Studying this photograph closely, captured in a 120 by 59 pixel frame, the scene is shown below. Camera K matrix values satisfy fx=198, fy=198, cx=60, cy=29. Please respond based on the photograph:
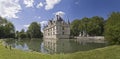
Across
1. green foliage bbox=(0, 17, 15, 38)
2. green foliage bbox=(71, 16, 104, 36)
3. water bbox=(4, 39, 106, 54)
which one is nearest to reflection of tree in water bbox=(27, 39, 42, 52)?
water bbox=(4, 39, 106, 54)

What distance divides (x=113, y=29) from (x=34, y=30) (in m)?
90.5

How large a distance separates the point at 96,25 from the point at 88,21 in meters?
9.83

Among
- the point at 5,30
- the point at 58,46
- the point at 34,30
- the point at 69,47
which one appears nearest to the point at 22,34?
the point at 34,30

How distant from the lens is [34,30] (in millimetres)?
114562

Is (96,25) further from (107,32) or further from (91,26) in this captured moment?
(107,32)

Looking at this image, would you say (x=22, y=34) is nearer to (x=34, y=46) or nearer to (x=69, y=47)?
(x=34, y=46)

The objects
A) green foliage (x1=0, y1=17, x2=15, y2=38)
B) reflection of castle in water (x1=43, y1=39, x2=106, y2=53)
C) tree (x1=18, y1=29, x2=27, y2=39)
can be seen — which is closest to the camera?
reflection of castle in water (x1=43, y1=39, x2=106, y2=53)

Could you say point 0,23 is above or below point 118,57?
above

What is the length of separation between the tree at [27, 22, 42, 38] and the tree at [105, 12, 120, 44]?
88218 millimetres

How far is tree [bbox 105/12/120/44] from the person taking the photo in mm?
26416

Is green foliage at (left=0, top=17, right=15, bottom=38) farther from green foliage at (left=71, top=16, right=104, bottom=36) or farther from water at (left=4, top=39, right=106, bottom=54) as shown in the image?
water at (left=4, top=39, right=106, bottom=54)

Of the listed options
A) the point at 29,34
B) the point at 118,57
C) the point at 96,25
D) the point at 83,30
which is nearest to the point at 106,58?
the point at 118,57

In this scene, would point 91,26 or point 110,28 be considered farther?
point 91,26

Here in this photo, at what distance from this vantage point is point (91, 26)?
86625 mm
